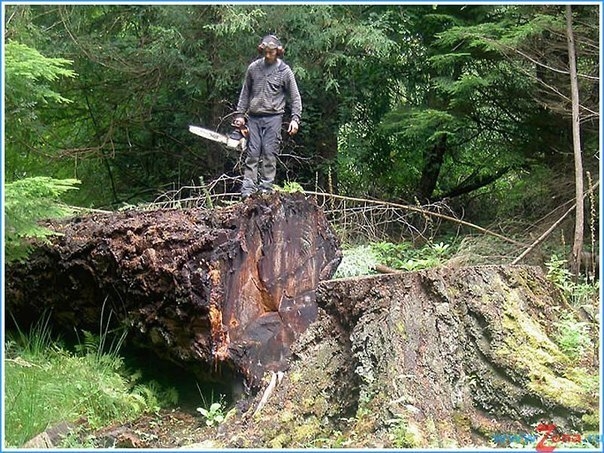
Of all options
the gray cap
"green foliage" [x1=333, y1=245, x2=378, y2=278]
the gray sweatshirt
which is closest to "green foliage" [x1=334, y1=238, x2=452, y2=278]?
"green foliage" [x1=333, y1=245, x2=378, y2=278]

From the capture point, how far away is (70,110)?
11.3m

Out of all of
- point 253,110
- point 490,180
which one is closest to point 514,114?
point 490,180

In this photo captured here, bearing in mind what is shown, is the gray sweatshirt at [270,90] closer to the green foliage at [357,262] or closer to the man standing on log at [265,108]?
the man standing on log at [265,108]

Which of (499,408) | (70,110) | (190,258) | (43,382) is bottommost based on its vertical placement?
(43,382)

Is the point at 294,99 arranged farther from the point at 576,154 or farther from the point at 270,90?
the point at 576,154

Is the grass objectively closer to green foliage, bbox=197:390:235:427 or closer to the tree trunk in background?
green foliage, bbox=197:390:235:427

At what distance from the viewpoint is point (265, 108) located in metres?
7.12

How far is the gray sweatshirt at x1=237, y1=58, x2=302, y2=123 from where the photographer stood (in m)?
7.11

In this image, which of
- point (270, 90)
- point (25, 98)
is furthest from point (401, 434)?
point (270, 90)

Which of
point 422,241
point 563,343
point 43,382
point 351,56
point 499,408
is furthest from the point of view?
point 351,56

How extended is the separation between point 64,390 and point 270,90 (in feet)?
11.5

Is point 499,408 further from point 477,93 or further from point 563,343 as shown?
point 477,93

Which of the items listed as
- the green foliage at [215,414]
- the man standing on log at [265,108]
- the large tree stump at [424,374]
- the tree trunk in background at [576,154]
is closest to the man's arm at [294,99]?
the man standing on log at [265,108]

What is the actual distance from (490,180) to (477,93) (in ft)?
5.84
